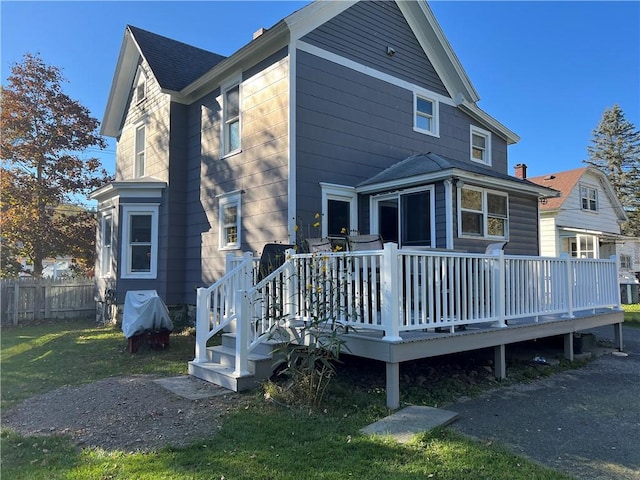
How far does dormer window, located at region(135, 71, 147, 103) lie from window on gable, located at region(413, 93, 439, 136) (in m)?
7.88

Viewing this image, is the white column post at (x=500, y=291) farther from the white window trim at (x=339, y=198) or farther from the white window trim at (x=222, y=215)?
the white window trim at (x=222, y=215)

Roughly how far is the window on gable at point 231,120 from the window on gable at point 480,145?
22.3ft

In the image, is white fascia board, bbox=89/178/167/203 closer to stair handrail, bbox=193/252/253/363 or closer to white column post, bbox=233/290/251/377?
stair handrail, bbox=193/252/253/363

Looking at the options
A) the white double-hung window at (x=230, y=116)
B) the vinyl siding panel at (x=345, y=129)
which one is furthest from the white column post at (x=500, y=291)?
the white double-hung window at (x=230, y=116)

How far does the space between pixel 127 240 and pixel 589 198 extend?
22.1m

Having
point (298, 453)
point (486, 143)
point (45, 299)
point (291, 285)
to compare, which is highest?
point (486, 143)

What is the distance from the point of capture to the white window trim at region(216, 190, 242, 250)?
387 inches

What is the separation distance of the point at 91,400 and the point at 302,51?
23.6 feet

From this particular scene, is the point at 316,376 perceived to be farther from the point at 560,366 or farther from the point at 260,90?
the point at 260,90

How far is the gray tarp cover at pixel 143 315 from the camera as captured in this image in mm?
7734

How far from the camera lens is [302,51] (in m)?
8.95

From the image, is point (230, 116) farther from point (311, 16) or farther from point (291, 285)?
point (291, 285)

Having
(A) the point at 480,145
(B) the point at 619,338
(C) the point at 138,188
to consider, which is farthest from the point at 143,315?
(A) the point at 480,145

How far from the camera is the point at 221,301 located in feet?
21.6
